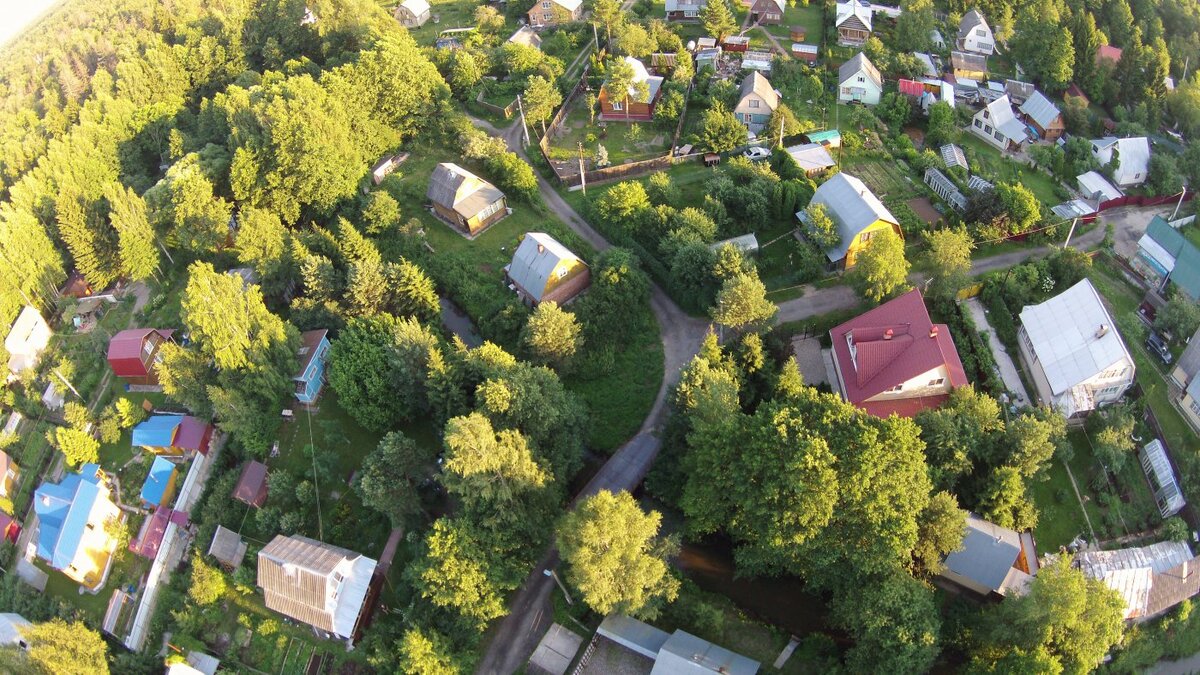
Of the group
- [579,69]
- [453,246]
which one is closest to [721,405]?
[453,246]

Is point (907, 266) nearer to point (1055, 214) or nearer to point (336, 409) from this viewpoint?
point (1055, 214)

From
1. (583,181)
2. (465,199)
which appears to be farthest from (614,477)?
(583,181)

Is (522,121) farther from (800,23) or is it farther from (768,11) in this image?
(800,23)

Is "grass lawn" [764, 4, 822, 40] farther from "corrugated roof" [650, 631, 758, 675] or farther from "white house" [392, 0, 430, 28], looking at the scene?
"corrugated roof" [650, 631, 758, 675]

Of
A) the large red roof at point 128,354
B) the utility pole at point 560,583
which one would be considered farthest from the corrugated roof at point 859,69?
the large red roof at point 128,354

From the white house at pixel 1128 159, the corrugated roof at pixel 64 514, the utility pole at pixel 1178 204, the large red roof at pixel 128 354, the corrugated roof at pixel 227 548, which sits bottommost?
the utility pole at pixel 1178 204

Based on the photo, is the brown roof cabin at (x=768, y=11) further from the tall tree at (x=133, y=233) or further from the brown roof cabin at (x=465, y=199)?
the tall tree at (x=133, y=233)

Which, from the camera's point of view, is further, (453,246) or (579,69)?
(579,69)

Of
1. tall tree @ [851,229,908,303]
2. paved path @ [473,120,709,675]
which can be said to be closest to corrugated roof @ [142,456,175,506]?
paved path @ [473,120,709,675]
